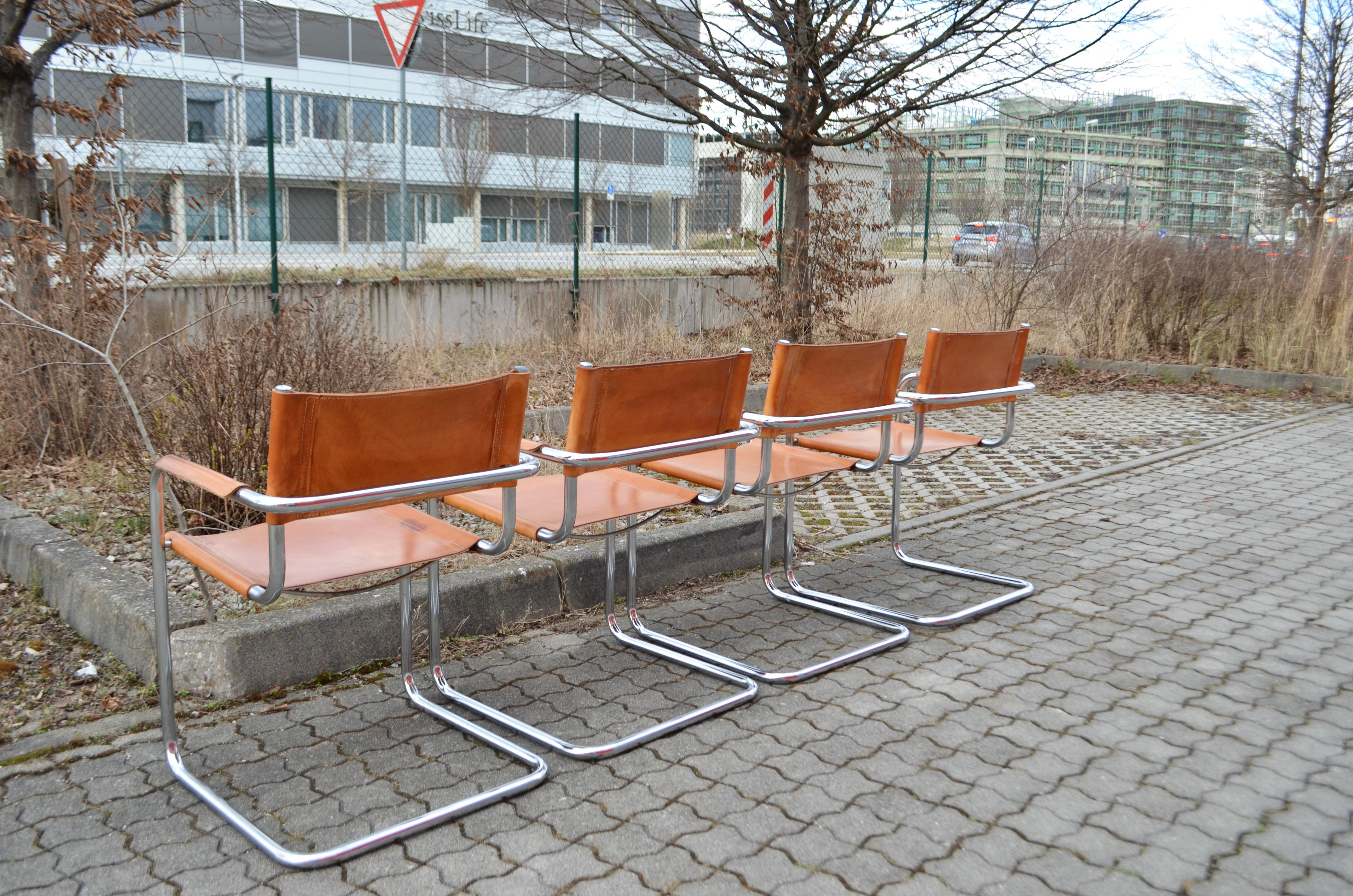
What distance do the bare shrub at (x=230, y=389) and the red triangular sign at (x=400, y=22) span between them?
13.3 feet

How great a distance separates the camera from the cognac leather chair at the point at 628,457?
326 cm

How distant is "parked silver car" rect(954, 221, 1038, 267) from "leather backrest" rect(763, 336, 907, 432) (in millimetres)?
8329

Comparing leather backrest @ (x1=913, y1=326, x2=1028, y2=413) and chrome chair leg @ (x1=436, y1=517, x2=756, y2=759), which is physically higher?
leather backrest @ (x1=913, y1=326, x2=1028, y2=413)

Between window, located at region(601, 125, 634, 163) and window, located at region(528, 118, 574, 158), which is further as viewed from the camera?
window, located at region(601, 125, 634, 163)

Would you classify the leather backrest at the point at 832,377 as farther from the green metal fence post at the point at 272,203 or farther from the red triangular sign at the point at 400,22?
the green metal fence post at the point at 272,203

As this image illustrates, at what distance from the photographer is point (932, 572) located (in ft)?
16.6

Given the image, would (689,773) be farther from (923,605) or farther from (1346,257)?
(1346,257)

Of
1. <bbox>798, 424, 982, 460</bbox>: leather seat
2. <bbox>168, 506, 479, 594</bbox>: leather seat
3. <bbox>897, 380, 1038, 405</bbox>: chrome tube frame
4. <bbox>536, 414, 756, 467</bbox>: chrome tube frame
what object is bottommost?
<bbox>168, 506, 479, 594</bbox>: leather seat

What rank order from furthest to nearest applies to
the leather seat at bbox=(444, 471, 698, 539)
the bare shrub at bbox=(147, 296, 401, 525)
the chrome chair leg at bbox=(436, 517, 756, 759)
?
the bare shrub at bbox=(147, 296, 401, 525) → the leather seat at bbox=(444, 471, 698, 539) → the chrome chair leg at bbox=(436, 517, 756, 759)

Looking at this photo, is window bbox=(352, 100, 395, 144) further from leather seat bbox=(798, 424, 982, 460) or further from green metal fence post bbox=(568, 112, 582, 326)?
leather seat bbox=(798, 424, 982, 460)

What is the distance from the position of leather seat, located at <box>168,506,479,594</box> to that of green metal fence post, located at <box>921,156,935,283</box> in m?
11.6

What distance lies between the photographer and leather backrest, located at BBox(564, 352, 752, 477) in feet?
10.8

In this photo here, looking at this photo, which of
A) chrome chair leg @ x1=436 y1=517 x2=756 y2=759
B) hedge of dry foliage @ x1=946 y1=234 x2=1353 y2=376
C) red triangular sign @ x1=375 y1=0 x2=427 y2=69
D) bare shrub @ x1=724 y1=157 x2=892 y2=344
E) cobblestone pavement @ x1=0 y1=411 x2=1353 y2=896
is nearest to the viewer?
cobblestone pavement @ x1=0 y1=411 x2=1353 y2=896

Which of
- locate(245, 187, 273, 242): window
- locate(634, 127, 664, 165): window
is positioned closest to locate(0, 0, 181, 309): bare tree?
locate(245, 187, 273, 242): window
